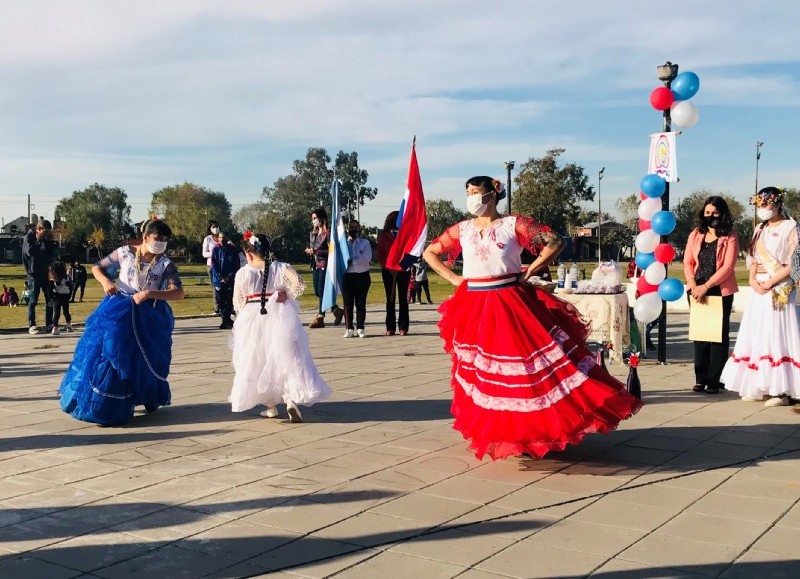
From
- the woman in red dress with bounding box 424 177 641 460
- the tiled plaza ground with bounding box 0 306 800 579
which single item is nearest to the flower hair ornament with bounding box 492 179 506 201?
Answer: the woman in red dress with bounding box 424 177 641 460

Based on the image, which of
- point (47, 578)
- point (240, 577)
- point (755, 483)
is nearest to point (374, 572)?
point (240, 577)

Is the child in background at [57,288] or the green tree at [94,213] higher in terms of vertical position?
the green tree at [94,213]

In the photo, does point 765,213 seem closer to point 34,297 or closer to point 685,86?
point 685,86

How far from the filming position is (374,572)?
4.06 m

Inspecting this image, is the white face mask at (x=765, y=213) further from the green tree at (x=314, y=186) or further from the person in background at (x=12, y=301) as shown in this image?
the green tree at (x=314, y=186)

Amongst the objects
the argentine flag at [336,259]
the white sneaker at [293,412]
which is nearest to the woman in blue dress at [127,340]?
the white sneaker at [293,412]

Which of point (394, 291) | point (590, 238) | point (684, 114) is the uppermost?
point (590, 238)

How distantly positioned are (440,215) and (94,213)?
4610 centimetres

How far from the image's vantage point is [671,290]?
923 cm

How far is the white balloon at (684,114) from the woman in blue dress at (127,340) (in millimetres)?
5895

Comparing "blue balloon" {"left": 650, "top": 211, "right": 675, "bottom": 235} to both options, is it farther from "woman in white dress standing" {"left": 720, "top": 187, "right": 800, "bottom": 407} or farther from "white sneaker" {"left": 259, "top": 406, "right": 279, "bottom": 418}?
"white sneaker" {"left": 259, "top": 406, "right": 279, "bottom": 418}

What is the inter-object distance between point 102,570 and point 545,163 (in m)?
65.6

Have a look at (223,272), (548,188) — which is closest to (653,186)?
(223,272)

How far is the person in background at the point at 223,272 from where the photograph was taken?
16031mm
